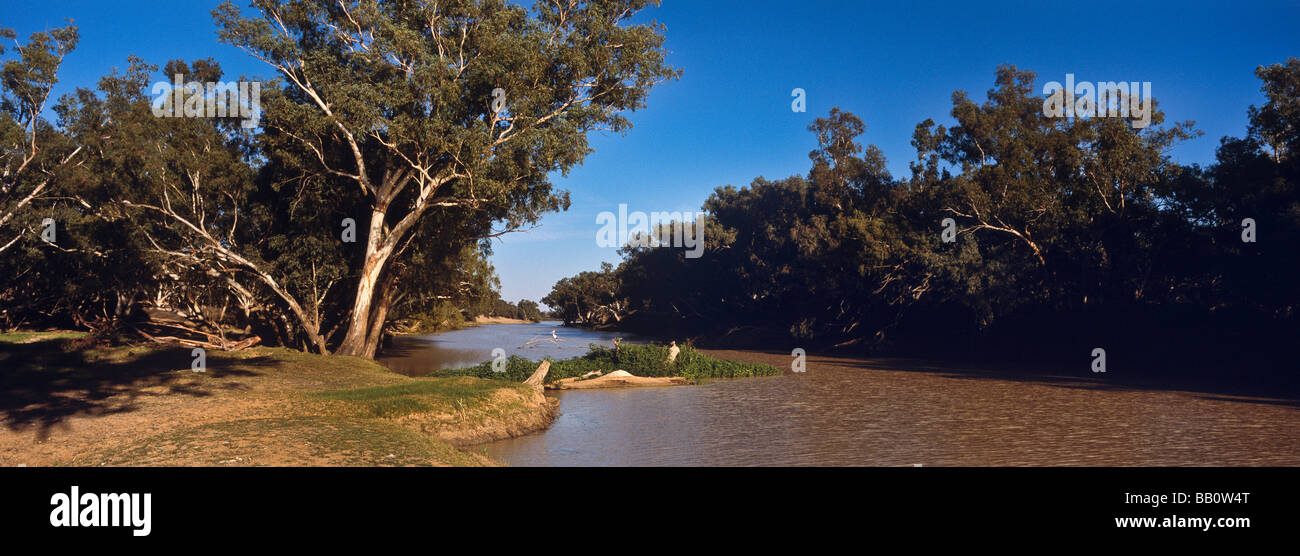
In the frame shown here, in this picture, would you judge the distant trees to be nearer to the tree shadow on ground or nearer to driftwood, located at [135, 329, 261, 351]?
driftwood, located at [135, 329, 261, 351]

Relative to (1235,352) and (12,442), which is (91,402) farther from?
(1235,352)

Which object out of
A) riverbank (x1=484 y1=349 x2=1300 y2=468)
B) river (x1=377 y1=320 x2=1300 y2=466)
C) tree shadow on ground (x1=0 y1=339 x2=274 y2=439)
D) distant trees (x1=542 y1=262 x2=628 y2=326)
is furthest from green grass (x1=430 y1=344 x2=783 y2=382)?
distant trees (x1=542 y1=262 x2=628 y2=326)

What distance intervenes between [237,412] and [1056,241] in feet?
131

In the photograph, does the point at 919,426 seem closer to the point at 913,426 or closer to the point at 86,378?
the point at 913,426

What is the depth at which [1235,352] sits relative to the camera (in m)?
33.3

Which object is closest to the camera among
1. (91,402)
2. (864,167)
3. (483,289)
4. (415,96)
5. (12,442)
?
(12,442)

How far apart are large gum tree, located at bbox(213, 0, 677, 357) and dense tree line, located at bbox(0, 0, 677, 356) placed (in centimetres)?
8

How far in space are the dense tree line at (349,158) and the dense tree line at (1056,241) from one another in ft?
75.1

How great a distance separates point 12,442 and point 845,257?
1838 inches

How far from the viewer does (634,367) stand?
101 feet

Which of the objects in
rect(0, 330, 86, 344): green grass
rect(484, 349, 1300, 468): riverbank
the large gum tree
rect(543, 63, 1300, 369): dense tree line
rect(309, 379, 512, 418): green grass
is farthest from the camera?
rect(0, 330, 86, 344): green grass

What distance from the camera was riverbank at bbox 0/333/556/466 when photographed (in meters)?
10.3

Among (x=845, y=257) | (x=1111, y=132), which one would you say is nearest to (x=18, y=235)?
(x=845, y=257)
